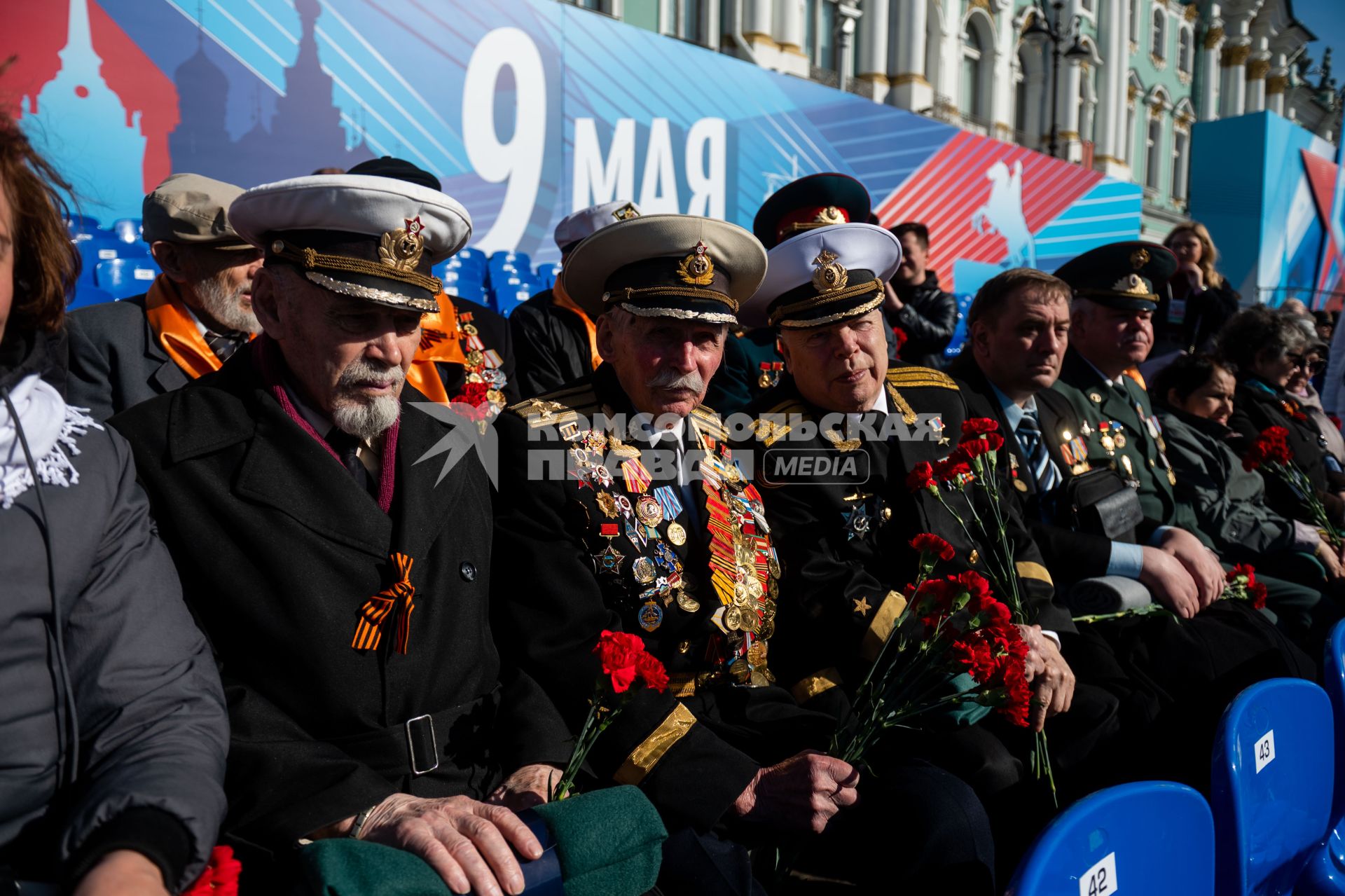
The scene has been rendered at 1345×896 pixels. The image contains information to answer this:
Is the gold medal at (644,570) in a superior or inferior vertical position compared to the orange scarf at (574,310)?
inferior

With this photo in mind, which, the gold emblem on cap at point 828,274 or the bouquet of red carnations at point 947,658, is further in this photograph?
the gold emblem on cap at point 828,274

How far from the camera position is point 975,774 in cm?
228

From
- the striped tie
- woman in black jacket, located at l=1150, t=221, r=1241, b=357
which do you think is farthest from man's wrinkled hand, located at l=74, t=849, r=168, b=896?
woman in black jacket, located at l=1150, t=221, r=1241, b=357

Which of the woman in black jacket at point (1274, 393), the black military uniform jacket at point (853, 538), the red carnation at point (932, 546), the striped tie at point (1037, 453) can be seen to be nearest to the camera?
the red carnation at point (932, 546)

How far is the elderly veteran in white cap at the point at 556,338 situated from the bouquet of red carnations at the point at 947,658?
247 cm

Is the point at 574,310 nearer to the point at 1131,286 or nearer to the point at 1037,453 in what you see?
the point at 1037,453

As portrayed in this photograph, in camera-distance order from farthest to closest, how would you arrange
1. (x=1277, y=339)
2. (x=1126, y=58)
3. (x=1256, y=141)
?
1. (x=1126, y=58)
2. (x=1256, y=141)
3. (x=1277, y=339)

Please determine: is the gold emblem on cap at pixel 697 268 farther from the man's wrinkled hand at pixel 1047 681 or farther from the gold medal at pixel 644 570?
the man's wrinkled hand at pixel 1047 681

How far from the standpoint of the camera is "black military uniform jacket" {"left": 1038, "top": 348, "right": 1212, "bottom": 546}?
374cm

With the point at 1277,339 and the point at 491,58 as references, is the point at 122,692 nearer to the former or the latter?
the point at 1277,339

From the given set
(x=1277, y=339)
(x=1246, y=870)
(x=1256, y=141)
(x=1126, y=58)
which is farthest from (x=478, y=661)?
(x=1126, y=58)

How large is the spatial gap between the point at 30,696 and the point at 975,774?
1883 millimetres

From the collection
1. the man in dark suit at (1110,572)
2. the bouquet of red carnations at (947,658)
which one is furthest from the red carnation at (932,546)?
the man in dark suit at (1110,572)

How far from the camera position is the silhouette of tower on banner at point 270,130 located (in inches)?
232
